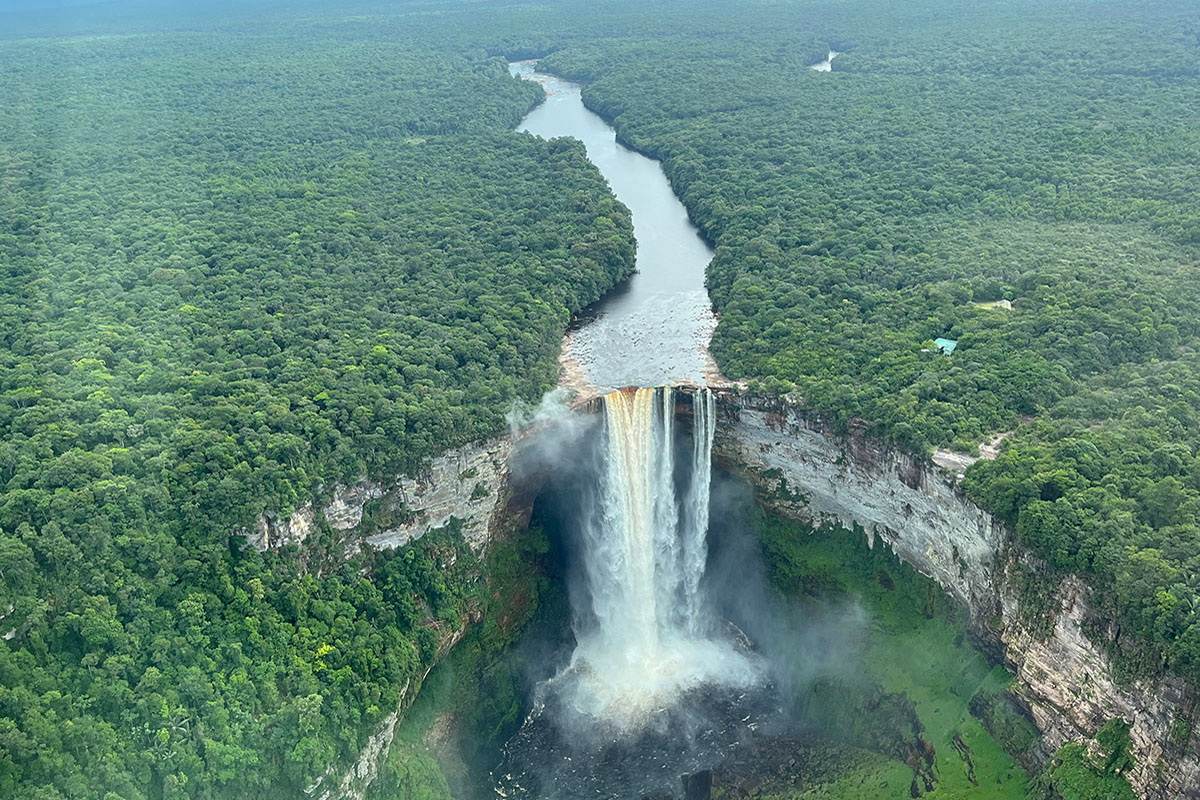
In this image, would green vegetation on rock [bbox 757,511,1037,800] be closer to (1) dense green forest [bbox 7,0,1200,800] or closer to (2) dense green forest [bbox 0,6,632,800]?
(1) dense green forest [bbox 7,0,1200,800]

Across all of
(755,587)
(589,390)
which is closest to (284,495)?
(589,390)

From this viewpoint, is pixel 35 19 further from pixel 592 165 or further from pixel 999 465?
pixel 999 465

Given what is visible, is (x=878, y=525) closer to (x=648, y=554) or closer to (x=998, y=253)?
(x=648, y=554)

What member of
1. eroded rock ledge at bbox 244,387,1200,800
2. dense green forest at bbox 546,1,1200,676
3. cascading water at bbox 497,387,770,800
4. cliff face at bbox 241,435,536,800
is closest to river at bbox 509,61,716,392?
dense green forest at bbox 546,1,1200,676

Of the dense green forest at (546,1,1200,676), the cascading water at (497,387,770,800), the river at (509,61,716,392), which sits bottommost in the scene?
the cascading water at (497,387,770,800)

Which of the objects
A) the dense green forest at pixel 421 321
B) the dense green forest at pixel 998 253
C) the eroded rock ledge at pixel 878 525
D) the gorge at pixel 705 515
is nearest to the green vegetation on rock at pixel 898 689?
the gorge at pixel 705 515

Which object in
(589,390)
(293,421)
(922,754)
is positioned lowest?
(922,754)
